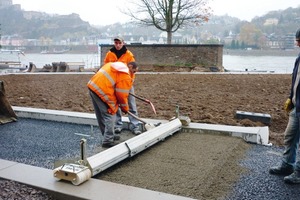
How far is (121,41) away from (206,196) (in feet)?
10.7

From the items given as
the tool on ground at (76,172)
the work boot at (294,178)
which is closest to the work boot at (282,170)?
the work boot at (294,178)

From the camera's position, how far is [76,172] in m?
3.44

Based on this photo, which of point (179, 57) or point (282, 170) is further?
point (179, 57)

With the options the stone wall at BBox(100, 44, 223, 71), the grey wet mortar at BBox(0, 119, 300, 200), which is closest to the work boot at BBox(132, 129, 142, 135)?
the grey wet mortar at BBox(0, 119, 300, 200)

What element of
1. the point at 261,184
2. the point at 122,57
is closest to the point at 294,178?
the point at 261,184

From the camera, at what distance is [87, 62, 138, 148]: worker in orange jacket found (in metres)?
4.64

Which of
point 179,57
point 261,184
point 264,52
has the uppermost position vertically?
point 264,52

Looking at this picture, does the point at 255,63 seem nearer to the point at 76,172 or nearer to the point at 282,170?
the point at 282,170

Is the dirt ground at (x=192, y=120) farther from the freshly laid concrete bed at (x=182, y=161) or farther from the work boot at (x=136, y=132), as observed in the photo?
the work boot at (x=136, y=132)

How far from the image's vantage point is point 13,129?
20.4 ft

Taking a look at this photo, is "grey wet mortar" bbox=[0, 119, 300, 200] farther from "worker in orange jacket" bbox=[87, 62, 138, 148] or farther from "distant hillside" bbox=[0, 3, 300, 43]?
"distant hillside" bbox=[0, 3, 300, 43]

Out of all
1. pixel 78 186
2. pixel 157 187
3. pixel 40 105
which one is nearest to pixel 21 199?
pixel 78 186

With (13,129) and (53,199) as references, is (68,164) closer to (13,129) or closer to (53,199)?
(53,199)

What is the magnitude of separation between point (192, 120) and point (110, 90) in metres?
2.53
